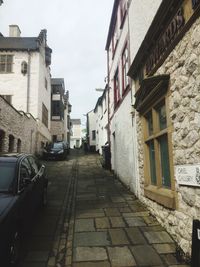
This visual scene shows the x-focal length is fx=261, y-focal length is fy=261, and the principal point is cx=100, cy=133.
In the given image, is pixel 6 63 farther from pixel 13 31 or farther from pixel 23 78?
pixel 13 31

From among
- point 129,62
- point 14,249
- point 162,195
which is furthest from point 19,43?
point 14,249

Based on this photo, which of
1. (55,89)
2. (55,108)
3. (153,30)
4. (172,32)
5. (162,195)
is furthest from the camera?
(55,89)

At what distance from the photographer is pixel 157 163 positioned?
21.6ft

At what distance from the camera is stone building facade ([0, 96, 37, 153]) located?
14354 mm

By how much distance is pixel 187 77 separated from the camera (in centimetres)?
479

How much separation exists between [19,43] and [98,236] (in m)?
25.0

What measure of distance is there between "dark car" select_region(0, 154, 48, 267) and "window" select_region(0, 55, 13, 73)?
66.8ft

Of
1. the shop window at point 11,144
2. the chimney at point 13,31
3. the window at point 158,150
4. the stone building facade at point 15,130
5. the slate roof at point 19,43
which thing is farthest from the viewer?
the chimney at point 13,31

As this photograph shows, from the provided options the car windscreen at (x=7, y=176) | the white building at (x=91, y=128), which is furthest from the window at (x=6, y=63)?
the car windscreen at (x=7, y=176)

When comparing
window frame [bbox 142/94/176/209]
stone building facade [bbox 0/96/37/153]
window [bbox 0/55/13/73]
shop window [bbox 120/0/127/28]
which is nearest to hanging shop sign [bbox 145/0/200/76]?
window frame [bbox 142/94/176/209]

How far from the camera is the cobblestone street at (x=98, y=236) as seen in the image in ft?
15.1

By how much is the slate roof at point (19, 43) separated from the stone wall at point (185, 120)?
22.0 meters

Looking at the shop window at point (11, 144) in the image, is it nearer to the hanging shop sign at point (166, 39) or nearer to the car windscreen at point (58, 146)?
the car windscreen at point (58, 146)

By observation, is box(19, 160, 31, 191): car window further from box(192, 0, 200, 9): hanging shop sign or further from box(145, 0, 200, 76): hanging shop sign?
box(192, 0, 200, 9): hanging shop sign
